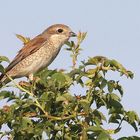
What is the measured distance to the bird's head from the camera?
11.2 m

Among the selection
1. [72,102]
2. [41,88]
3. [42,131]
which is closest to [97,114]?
[72,102]

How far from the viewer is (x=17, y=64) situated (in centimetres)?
1098

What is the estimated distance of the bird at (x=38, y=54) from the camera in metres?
10.6

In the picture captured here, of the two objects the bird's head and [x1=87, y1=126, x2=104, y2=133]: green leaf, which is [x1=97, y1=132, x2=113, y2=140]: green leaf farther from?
the bird's head

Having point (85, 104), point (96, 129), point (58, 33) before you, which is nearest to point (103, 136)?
point (96, 129)

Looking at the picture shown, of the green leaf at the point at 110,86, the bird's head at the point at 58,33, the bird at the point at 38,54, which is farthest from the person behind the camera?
the bird's head at the point at 58,33

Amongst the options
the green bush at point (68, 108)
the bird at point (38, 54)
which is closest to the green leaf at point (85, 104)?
the green bush at point (68, 108)

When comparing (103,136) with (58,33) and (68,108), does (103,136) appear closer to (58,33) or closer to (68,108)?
(68,108)

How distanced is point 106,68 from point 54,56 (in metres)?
6.28

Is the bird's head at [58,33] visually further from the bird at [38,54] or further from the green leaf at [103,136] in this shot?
the green leaf at [103,136]

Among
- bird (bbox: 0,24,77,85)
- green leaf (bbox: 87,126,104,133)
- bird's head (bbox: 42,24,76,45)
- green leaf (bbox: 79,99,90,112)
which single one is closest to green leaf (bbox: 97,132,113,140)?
green leaf (bbox: 87,126,104,133)

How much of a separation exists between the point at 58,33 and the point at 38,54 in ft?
2.71

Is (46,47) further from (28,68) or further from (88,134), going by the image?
(88,134)

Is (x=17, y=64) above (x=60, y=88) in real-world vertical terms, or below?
below
